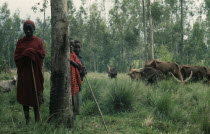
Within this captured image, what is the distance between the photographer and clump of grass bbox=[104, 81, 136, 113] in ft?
20.5

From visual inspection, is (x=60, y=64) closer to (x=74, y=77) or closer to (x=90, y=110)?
(x=74, y=77)

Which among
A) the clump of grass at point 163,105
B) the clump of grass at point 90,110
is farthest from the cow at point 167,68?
the clump of grass at point 90,110

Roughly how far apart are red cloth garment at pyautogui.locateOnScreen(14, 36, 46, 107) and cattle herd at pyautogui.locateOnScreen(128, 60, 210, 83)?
5.06 m

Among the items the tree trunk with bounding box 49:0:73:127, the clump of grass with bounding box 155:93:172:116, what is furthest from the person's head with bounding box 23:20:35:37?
the clump of grass with bounding box 155:93:172:116

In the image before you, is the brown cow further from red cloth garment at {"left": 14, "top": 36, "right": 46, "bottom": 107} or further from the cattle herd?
red cloth garment at {"left": 14, "top": 36, "right": 46, "bottom": 107}

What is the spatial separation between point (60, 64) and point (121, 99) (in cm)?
279

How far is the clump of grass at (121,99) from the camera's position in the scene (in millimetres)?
6262

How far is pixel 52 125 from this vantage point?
3648 mm

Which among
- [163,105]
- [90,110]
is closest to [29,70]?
[90,110]

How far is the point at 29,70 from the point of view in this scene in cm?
436

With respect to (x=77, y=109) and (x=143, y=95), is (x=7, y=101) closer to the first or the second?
(x=77, y=109)

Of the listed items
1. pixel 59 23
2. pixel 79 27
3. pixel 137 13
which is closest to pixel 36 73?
pixel 59 23

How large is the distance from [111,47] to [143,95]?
43.2 meters

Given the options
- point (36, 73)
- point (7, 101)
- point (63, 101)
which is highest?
point (36, 73)
